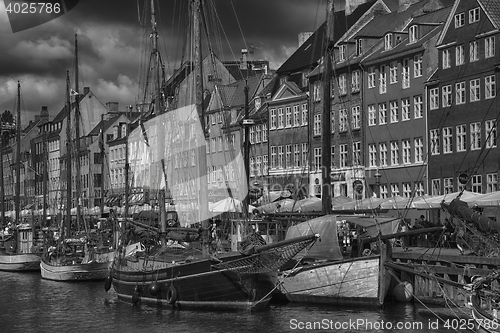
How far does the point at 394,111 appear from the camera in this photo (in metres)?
72.8

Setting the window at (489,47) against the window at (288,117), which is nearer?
the window at (489,47)

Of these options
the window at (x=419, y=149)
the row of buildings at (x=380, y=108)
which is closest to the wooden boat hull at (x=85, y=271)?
the row of buildings at (x=380, y=108)

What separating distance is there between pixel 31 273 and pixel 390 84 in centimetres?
2965

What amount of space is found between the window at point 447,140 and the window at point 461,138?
98 centimetres

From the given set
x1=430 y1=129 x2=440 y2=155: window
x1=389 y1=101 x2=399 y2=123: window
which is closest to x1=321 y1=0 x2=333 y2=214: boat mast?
x1=430 y1=129 x2=440 y2=155: window

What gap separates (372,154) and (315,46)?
38.4 feet

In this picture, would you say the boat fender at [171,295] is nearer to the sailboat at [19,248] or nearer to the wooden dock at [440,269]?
the wooden dock at [440,269]

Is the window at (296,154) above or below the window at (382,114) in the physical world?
below

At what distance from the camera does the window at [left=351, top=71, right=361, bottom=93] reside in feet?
252

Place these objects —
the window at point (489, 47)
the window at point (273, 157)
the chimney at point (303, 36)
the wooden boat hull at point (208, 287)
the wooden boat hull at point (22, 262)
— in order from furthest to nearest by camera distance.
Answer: the chimney at point (303, 36) < the window at point (273, 157) < the wooden boat hull at point (22, 262) < the window at point (489, 47) < the wooden boat hull at point (208, 287)

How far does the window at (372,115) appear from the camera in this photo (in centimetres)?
7512

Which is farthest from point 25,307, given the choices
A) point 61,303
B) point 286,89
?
point 286,89

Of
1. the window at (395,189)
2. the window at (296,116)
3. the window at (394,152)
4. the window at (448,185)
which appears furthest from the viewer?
the window at (296,116)

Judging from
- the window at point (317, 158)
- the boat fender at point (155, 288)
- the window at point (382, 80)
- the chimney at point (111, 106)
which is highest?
the chimney at point (111, 106)
